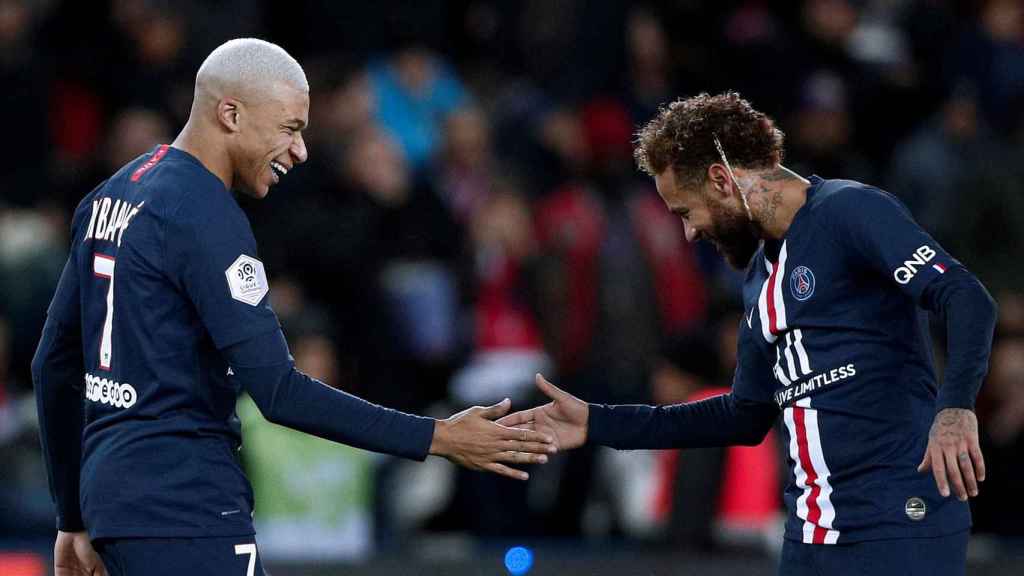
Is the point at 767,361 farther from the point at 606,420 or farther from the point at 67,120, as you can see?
the point at 67,120

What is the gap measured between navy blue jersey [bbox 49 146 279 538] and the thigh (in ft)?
5.59

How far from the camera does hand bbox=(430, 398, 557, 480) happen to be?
472 centimetres

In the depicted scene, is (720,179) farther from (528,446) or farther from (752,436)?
(528,446)

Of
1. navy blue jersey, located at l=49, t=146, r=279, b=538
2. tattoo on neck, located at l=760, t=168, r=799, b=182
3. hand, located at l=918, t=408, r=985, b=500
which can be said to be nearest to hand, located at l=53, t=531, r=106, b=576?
navy blue jersey, located at l=49, t=146, r=279, b=538

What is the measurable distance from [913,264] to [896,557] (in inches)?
32.5

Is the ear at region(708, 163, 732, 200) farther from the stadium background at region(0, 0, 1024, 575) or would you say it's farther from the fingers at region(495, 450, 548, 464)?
the stadium background at region(0, 0, 1024, 575)

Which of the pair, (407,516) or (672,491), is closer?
(672,491)

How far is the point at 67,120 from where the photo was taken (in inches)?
424

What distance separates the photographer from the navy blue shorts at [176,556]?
14.6ft

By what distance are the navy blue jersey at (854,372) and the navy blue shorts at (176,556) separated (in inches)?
65.9

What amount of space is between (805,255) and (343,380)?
4.73 meters

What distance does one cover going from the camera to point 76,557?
5016mm

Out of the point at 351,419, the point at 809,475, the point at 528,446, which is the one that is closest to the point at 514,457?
the point at 528,446

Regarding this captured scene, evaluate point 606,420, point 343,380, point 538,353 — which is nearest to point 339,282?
point 343,380
